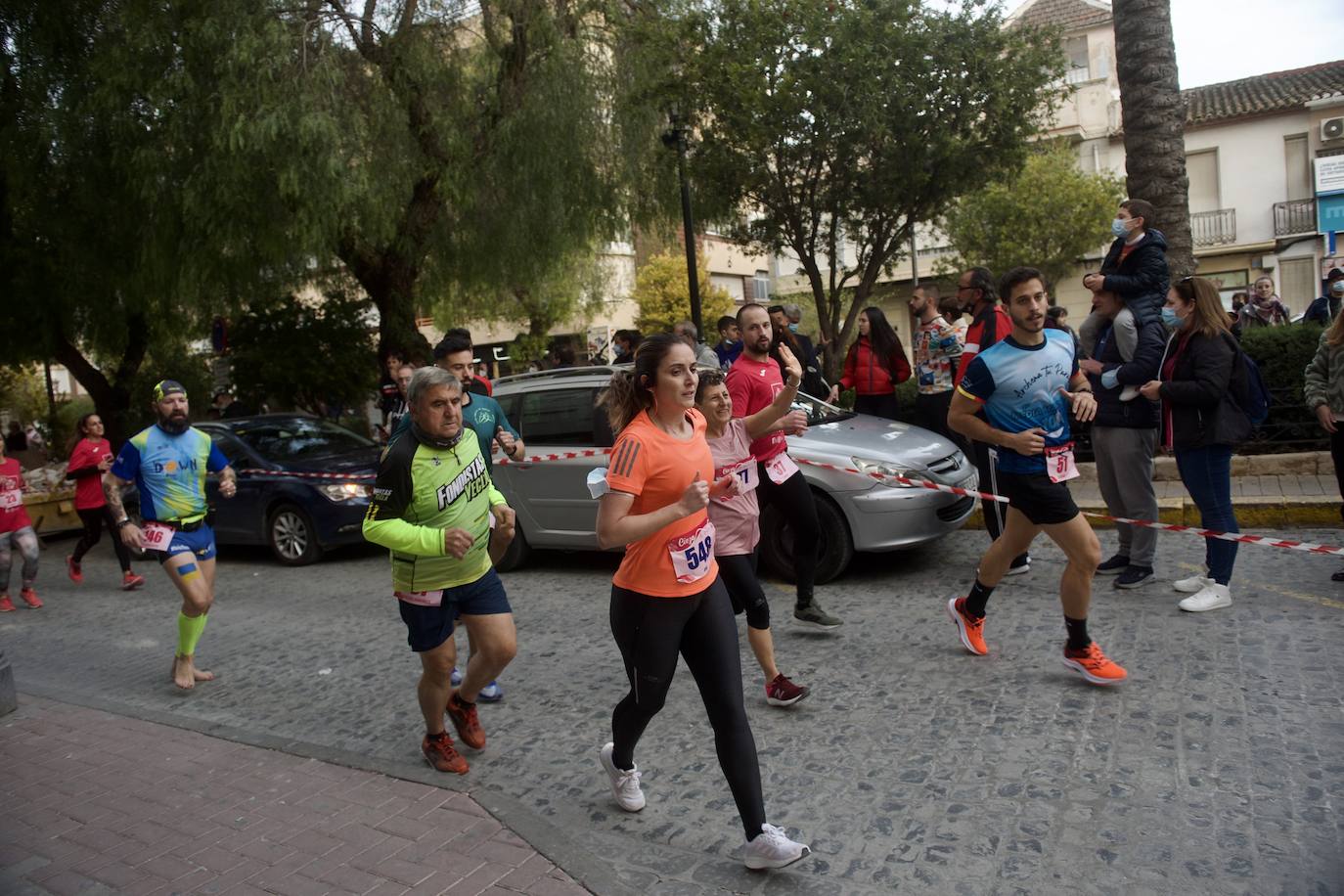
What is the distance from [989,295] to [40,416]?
139ft

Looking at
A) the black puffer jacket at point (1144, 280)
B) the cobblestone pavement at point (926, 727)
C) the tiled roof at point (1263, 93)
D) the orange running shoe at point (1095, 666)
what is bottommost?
the cobblestone pavement at point (926, 727)

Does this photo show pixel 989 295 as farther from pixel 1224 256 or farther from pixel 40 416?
pixel 40 416

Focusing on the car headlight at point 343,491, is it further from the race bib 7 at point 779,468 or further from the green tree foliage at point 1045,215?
the green tree foliage at point 1045,215

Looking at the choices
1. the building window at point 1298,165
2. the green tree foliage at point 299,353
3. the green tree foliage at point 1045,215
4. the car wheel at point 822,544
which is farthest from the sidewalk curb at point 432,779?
the building window at point 1298,165

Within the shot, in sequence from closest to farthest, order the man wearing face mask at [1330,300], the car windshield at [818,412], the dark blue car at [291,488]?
the car windshield at [818,412] → the dark blue car at [291,488] → the man wearing face mask at [1330,300]

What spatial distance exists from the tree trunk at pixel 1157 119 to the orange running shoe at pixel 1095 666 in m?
5.99

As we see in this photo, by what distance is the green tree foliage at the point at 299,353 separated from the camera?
1670 centimetres

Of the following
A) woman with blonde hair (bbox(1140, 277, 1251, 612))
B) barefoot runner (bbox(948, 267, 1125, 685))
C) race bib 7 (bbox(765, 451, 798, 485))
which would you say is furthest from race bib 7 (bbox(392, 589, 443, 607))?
woman with blonde hair (bbox(1140, 277, 1251, 612))

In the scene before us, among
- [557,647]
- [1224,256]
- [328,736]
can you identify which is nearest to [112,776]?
[328,736]

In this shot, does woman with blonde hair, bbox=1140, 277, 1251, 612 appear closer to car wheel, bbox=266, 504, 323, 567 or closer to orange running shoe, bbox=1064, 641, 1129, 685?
orange running shoe, bbox=1064, 641, 1129, 685

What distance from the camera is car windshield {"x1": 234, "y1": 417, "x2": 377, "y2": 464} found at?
37.2 feet

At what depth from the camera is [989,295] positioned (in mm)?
7434

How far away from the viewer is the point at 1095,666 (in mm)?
4895

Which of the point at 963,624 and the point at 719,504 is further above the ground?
the point at 719,504
